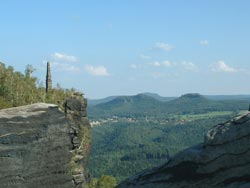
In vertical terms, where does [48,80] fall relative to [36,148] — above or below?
above

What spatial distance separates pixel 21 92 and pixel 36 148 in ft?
188

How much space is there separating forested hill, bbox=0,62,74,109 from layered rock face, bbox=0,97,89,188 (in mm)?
47713

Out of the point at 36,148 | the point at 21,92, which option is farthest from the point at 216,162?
the point at 21,92

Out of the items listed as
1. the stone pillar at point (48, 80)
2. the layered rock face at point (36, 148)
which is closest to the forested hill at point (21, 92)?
the stone pillar at point (48, 80)

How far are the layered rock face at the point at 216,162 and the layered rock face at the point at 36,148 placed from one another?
635 cm

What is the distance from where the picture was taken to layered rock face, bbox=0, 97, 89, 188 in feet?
63.1

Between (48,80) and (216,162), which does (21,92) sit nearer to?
(48,80)

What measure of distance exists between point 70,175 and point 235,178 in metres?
9.17

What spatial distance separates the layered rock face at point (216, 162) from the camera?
13.1 m

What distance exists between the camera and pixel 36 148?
1950 centimetres

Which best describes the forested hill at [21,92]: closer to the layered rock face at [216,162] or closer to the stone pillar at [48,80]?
the stone pillar at [48,80]

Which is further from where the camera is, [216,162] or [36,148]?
[36,148]

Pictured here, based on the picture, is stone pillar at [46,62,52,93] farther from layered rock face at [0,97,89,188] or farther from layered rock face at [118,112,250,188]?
layered rock face at [118,112,250,188]

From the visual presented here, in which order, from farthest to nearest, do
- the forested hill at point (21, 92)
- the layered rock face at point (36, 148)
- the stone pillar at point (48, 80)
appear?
the stone pillar at point (48, 80), the forested hill at point (21, 92), the layered rock face at point (36, 148)
